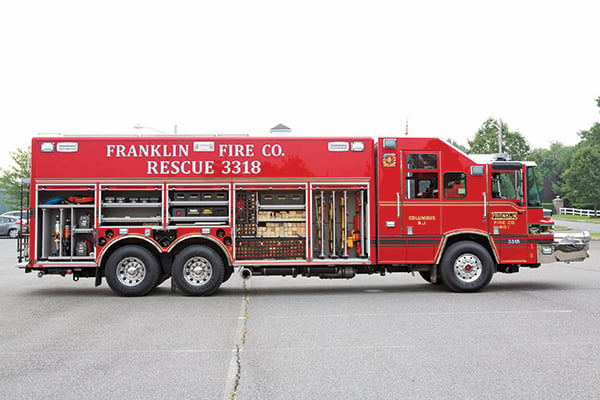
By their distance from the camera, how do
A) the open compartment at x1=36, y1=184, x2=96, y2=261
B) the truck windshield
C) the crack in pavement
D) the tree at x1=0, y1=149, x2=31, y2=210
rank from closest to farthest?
1. the crack in pavement
2. the open compartment at x1=36, y1=184, x2=96, y2=261
3. the truck windshield
4. the tree at x1=0, y1=149, x2=31, y2=210

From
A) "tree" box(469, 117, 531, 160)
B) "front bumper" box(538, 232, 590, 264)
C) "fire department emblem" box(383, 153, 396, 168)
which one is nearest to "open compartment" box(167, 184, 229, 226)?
"fire department emblem" box(383, 153, 396, 168)

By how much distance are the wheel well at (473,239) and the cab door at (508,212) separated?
0.57 ft

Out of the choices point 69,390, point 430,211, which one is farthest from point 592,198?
point 69,390

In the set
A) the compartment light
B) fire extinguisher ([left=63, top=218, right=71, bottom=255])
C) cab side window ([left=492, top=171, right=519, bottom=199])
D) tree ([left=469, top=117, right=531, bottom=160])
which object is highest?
tree ([left=469, top=117, right=531, bottom=160])

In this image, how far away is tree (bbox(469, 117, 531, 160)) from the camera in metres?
57.9

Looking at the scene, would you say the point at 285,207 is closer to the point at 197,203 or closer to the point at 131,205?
the point at 197,203

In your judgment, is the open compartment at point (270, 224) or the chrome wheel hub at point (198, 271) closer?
the chrome wheel hub at point (198, 271)

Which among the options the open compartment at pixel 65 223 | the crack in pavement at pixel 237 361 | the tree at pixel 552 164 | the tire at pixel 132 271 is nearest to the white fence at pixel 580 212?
the tree at pixel 552 164

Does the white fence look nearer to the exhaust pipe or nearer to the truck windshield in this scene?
the truck windshield

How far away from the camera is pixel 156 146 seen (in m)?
11.4

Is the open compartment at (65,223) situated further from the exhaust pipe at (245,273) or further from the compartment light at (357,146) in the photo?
the compartment light at (357,146)

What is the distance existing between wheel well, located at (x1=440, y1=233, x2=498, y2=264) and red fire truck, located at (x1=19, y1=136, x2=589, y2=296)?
0.03 meters

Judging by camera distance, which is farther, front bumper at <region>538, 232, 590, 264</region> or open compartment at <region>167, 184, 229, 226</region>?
front bumper at <region>538, 232, 590, 264</region>

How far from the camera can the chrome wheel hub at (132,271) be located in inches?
444
